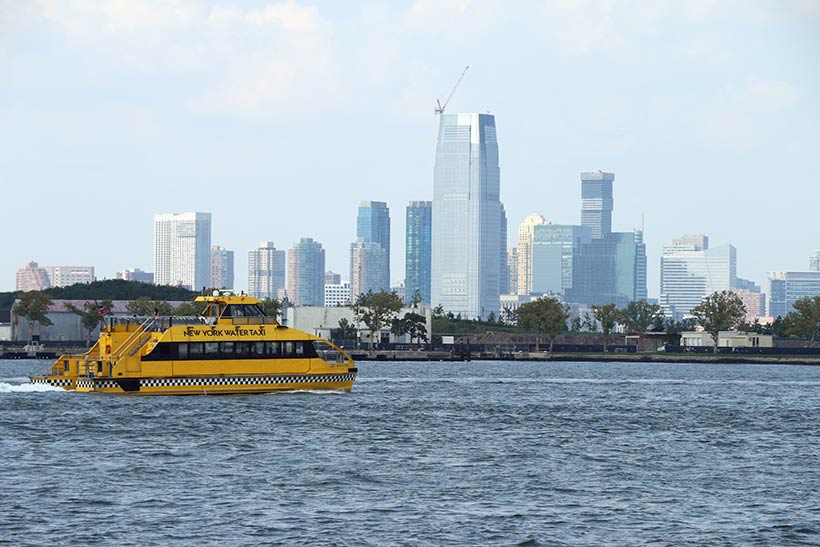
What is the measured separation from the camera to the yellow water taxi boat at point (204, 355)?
228ft

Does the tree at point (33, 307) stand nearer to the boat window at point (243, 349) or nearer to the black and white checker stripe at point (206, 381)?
Answer: the black and white checker stripe at point (206, 381)

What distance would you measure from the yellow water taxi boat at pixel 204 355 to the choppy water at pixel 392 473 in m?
1.36

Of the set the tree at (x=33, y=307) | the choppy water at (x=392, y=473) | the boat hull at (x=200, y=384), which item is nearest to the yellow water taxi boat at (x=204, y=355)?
the boat hull at (x=200, y=384)

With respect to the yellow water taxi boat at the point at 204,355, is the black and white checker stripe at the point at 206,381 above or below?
below

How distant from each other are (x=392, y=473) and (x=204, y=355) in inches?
1111

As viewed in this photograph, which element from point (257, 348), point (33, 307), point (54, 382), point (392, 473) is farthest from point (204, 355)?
point (33, 307)

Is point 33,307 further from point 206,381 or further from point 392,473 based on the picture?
point 392,473

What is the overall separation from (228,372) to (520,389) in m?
30.3

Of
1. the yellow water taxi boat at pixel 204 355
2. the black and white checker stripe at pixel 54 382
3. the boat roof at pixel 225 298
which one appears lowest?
the black and white checker stripe at pixel 54 382

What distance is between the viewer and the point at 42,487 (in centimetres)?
3969

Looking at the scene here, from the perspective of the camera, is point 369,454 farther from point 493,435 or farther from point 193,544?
point 193,544

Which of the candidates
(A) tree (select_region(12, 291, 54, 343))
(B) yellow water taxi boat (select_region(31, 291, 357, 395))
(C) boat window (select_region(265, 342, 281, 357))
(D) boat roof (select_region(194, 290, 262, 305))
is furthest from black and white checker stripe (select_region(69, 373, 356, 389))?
(A) tree (select_region(12, 291, 54, 343))

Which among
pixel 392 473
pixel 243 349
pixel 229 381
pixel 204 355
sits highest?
pixel 243 349

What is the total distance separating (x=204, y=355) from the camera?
7000cm
